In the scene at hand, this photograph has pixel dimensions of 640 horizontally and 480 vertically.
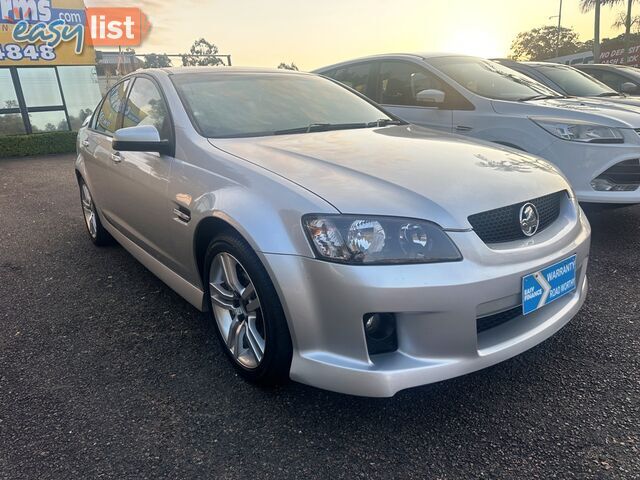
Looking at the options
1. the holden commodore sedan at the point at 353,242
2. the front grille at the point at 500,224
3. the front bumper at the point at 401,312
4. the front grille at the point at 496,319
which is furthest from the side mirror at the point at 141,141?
the front grille at the point at 496,319

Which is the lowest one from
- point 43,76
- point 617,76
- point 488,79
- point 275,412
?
point 275,412

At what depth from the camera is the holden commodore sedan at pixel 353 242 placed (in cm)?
178

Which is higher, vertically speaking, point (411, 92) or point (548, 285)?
point (411, 92)

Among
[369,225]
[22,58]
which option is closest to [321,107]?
[369,225]

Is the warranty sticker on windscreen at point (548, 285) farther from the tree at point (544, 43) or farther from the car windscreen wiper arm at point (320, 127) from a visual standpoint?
the tree at point (544, 43)

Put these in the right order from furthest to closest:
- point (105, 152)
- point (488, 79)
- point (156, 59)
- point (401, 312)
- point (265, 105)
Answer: point (156, 59) < point (488, 79) < point (105, 152) < point (265, 105) < point (401, 312)

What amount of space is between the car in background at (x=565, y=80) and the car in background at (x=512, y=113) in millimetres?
1274

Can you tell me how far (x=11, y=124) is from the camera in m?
14.3

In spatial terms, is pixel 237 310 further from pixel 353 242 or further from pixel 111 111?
pixel 111 111

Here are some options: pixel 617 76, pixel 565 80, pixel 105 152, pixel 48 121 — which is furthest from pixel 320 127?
pixel 48 121

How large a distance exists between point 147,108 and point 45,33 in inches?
561

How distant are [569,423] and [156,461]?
162 centimetres

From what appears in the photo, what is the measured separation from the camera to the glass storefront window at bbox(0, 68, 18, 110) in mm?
13875

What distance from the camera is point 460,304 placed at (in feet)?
5.79
